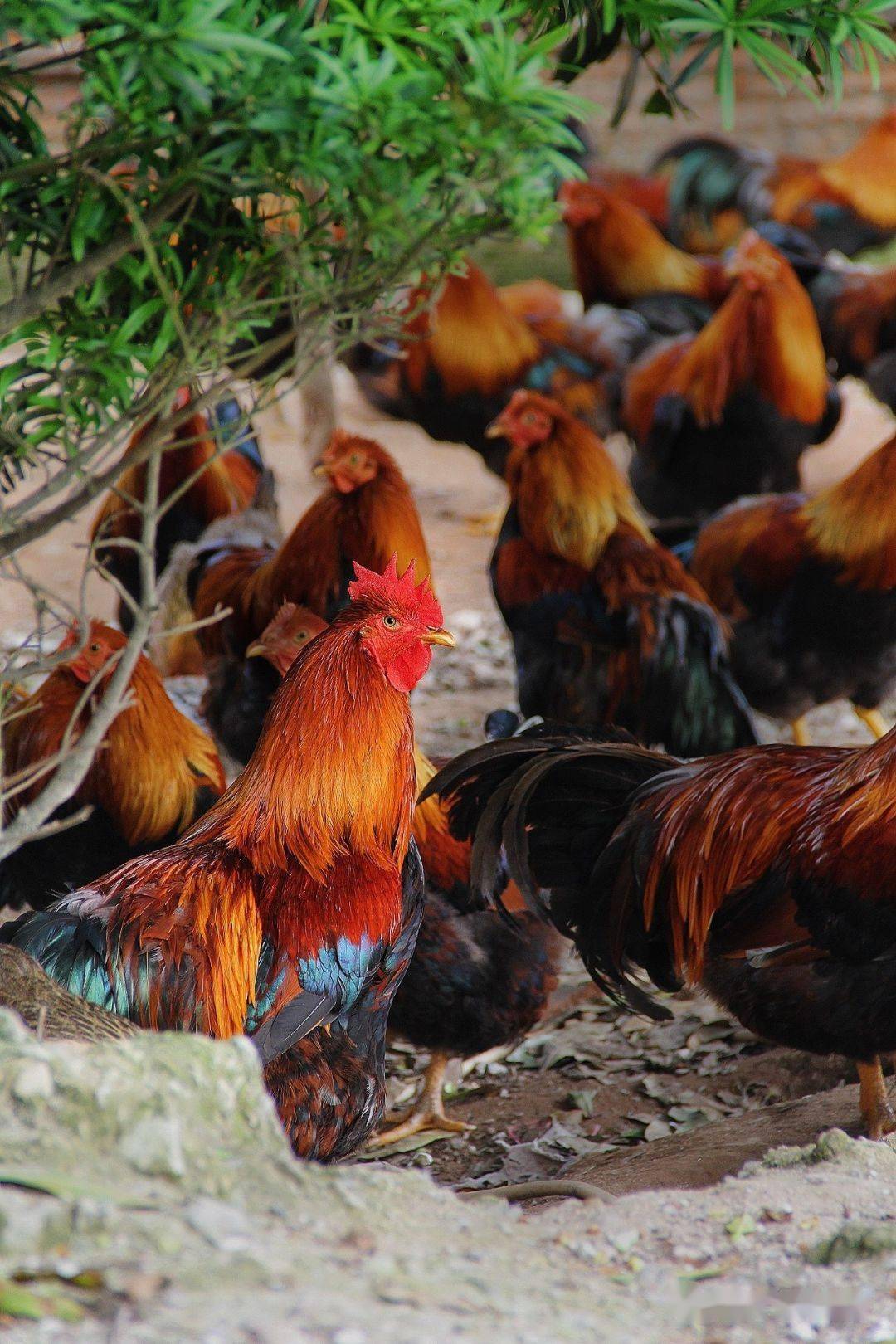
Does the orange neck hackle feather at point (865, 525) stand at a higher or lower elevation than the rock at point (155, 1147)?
lower

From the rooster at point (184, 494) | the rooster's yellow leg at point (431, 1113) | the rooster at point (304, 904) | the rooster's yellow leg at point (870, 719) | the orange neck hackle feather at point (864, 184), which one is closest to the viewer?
the rooster at point (304, 904)

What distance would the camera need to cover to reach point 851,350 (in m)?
9.13

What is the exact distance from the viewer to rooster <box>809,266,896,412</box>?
29.5 ft

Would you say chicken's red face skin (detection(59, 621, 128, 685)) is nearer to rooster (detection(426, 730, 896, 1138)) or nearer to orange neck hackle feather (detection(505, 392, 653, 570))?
rooster (detection(426, 730, 896, 1138))

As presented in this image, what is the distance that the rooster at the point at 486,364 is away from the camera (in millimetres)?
8289

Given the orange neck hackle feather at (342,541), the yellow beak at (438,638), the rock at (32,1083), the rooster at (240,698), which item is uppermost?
the yellow beak at (438,638)

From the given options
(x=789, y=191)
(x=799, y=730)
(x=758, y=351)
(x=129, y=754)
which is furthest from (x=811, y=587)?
(x=789, y=191)

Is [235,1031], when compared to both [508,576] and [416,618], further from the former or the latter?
[508,576]

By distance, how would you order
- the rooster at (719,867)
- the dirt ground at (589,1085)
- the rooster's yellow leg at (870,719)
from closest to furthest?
the rooster at (719,867)
the dirt ground at (589,1085)
the rooster's yellow leg at (870,719)

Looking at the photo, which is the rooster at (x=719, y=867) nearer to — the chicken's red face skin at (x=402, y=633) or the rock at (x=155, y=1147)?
the chicken's red face skin at (x=402, y=633)

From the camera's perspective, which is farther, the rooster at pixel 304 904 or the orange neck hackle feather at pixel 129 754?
the orange neck hackle feather at pixel 129 754

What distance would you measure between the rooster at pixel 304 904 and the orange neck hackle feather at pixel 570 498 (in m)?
2.09

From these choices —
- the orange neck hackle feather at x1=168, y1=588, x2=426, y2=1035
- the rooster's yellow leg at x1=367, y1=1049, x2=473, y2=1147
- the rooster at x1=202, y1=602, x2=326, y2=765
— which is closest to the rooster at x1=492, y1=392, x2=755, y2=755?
the rooster at x1=202, y1=602, x2=326, y2=765

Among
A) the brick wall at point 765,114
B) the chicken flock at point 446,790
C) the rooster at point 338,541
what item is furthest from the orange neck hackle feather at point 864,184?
the rooster at point 338,541
